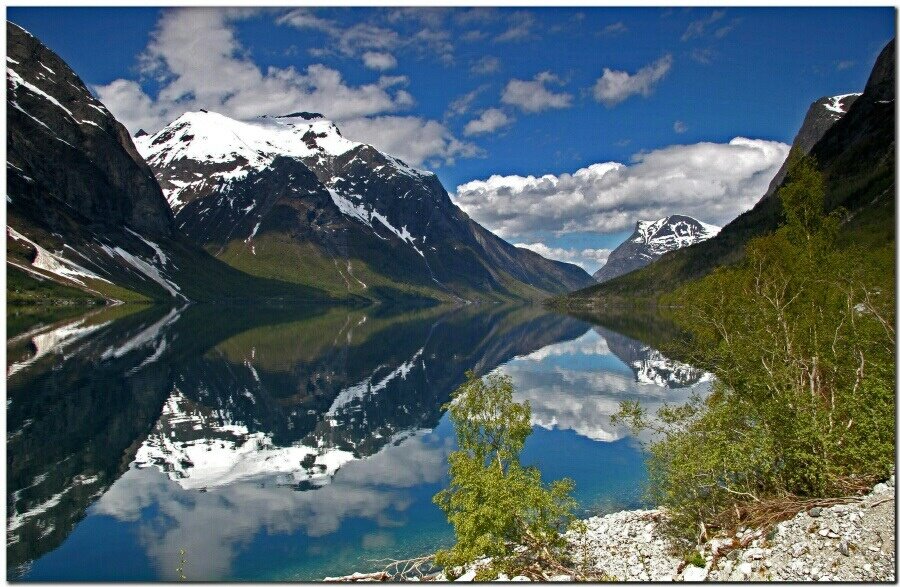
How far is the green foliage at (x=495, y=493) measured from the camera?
23312 millimetres

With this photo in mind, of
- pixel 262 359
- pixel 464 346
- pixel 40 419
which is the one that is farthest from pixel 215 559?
pixel 464 346

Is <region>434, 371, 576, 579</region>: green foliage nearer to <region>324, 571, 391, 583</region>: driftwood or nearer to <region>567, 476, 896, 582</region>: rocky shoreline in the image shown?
<region>324, 571, 391, 583</region>: driftwood

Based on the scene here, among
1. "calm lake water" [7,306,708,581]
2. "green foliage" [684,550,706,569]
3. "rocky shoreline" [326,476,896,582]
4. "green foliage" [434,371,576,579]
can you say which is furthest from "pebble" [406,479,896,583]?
"calm lake water" [7,306,708,581]

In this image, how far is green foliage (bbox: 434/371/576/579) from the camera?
23312mm

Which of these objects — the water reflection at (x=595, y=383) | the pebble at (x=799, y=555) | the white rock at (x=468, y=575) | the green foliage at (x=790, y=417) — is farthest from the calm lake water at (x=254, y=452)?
the green foliage at (x=790, y=417)

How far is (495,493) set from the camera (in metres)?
23.4

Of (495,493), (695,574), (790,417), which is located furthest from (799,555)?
(495,493)

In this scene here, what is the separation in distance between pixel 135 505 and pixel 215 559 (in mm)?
11792

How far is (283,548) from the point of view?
110 feet

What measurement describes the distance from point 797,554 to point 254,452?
1892 inches

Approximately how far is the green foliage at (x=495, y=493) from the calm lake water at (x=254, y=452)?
9836mm

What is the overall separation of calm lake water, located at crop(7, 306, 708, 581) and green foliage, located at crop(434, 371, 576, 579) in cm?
984

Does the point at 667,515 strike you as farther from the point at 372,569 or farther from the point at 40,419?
the point at 40,419

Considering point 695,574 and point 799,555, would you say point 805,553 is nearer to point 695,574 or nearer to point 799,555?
point 799,555
